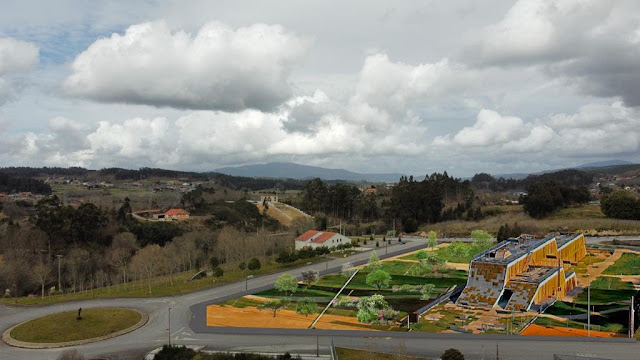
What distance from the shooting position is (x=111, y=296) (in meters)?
45.8

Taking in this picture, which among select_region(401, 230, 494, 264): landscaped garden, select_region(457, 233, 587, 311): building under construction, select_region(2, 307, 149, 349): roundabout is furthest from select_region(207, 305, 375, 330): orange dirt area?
select_region(401, 230, 494, 264): landscaped garden

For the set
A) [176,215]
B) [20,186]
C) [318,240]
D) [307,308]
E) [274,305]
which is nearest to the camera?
[307,308]

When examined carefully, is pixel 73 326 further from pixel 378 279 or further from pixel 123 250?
pixel 123 250

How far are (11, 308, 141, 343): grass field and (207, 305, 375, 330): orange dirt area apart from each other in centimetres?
660

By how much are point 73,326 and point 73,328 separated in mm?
357

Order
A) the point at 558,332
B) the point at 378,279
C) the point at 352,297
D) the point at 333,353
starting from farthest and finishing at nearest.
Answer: the point at 378,279, the point at 352,297, the point at 558,332, the point at 333,353

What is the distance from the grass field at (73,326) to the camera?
33.4 metres

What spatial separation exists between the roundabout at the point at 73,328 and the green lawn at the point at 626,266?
45825 mm

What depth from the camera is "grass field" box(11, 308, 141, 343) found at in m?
33.4

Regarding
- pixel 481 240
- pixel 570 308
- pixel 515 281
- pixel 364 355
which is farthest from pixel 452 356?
pixel 481 240

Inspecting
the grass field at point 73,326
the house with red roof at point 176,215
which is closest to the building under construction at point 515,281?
the grass field at point 73,326

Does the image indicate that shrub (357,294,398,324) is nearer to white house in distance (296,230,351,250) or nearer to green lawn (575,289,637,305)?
green lawn (575,289,637,305)

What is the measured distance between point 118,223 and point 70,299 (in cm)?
4051

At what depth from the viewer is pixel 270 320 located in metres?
36.6
